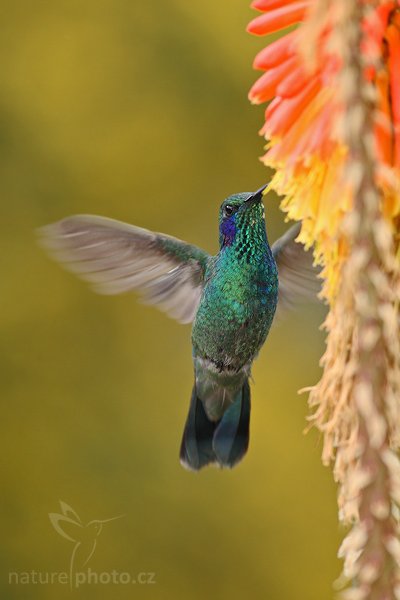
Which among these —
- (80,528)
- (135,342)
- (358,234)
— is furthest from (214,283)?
(80,528)

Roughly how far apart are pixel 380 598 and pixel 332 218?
2.07 feet

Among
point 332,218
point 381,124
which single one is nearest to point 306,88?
point 332,218

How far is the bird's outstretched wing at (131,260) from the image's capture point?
2639 mm

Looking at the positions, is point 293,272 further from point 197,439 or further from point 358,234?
point 358,234

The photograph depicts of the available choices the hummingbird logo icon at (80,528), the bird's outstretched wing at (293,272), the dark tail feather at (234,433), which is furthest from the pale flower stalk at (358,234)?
the hummingbird logo icon at (80,528)

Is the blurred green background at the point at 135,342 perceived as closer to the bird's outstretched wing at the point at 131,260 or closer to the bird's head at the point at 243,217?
the bird's outstretched wing at the point at 131,260

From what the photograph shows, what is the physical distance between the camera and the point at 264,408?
477 cm

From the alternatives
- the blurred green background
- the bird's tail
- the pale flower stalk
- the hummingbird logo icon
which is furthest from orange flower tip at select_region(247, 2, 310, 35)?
the hummingbird logo icon

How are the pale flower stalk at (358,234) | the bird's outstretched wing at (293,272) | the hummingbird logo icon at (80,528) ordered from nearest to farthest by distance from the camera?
the pale flower stalk at (358,234) → the bird's outstretched wing at (293,272) → the hummingbird logo icon at (80,528)

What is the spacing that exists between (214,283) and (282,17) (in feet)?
4.25

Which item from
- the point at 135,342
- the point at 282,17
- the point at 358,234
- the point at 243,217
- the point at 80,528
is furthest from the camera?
the point at 135,342

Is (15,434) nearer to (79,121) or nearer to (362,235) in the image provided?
(79,121)

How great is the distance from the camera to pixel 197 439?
299cm

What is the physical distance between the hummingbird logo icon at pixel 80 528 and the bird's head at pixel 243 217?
2.48 m
